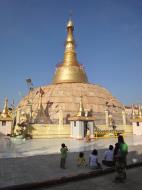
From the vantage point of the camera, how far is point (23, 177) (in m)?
8.33

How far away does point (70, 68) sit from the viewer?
1783 inches

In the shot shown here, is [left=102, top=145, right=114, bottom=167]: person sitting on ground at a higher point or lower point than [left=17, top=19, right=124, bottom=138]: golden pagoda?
lower

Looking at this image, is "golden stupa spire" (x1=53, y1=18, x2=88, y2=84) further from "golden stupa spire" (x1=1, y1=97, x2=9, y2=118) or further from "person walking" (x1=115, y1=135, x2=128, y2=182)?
"person walking" (x1=115, y1=135, x2=128, y2=182)

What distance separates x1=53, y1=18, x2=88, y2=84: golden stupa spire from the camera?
44469 mm

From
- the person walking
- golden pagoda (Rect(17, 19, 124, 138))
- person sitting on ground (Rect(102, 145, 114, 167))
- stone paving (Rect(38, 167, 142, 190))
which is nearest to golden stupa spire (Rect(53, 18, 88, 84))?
golden pagoda (Rect(17, 19, 124, 138))

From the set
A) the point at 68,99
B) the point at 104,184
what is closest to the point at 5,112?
the point at 68,99

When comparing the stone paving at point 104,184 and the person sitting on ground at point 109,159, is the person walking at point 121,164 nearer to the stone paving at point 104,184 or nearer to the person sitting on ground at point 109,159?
the stone paving at point 104,184

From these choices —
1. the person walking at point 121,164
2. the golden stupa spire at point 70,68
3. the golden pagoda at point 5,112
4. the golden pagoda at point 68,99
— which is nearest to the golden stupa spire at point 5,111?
the golden pagoda at point 5,112

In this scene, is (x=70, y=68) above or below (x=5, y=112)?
above

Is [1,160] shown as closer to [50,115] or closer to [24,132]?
[24,132]

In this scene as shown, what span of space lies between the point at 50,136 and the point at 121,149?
2026 cm

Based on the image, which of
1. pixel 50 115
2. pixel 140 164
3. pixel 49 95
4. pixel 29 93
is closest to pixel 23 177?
pixel 140 164

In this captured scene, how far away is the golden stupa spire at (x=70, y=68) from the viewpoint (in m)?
44.5

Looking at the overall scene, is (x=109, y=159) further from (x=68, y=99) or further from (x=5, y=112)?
(x=68, y=99)
